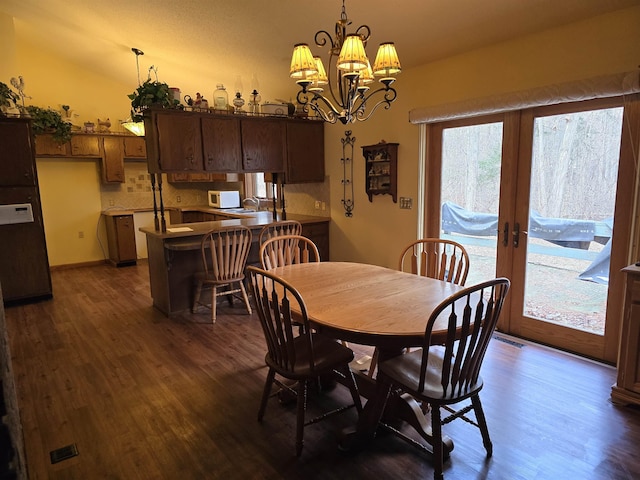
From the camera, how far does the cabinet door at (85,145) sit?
5.84 meters

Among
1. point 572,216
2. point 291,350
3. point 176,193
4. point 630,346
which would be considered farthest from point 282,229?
point 176,193

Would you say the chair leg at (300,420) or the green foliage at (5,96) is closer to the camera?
the chair leg at (300,420)

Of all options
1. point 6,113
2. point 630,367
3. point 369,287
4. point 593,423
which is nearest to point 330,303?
point 369,287

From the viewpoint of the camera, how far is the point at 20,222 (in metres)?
4.28

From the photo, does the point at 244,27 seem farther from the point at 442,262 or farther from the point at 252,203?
the point at 252,203

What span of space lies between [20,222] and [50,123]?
1921 mm

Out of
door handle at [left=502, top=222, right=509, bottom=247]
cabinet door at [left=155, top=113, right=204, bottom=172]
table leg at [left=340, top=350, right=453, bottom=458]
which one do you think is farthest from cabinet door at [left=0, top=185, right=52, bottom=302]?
door handle at [left=502, top=222, right=509, bottom=247]

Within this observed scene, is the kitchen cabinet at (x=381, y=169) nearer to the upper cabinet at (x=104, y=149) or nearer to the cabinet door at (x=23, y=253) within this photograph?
the cabinet door at (x=23, y=253)

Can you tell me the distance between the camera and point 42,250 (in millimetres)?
4473

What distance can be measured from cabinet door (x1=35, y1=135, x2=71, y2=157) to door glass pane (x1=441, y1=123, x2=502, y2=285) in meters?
5.24

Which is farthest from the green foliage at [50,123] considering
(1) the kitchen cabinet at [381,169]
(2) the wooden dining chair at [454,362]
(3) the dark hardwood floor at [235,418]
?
(2) the wooden dining chair at [454,362]

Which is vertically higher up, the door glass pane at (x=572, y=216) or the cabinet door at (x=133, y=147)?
the cabinet door at (x=133, y=147)

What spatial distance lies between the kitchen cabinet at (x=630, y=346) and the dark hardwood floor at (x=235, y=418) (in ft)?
0.30

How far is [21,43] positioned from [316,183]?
4.60 meters
